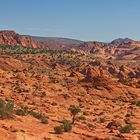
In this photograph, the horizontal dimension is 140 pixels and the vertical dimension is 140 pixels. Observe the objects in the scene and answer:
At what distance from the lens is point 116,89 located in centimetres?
5469

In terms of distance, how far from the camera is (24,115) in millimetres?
26750

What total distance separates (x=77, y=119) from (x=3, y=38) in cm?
16888

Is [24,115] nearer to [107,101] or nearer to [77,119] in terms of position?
[77,119]

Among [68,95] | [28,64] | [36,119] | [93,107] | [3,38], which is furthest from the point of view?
[3,38]

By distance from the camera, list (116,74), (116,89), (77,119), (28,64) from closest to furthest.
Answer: (77,119), (116,89), (116,74), (28,64)

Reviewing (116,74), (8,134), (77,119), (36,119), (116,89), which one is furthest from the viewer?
(116,74)

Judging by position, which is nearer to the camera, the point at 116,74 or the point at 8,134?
the point at 8,134

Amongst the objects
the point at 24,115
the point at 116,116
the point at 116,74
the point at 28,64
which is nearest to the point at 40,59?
the point at 28,64

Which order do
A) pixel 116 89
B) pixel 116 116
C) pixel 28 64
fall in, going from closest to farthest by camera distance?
1. pixel 116 116
2. pixel 116 89
3. pixel 28 64

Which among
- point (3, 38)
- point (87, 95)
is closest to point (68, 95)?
point (87, 95)

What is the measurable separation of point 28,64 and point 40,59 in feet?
35.8

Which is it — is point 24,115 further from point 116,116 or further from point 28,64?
point 28,64

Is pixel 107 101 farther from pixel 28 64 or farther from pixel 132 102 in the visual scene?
pixel 28 64

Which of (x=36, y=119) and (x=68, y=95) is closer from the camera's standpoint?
(x=36, y=119)
